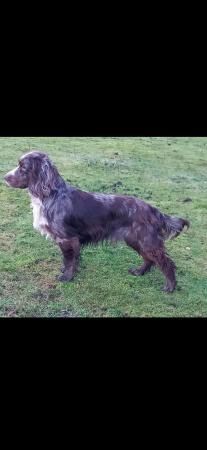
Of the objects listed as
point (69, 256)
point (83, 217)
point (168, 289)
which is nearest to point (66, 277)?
point (69, 256)

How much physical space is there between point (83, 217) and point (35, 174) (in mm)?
837

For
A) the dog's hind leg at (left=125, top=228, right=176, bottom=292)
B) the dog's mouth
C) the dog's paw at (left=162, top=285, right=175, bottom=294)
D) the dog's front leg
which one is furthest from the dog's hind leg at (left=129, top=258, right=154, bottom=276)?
the dog's mouth

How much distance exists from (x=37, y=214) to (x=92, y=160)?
16.6 ft

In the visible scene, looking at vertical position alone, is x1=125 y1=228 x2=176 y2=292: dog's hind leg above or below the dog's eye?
below

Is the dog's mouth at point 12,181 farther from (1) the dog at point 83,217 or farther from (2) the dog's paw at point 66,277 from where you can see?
(2) the dog's paw at point 66,277

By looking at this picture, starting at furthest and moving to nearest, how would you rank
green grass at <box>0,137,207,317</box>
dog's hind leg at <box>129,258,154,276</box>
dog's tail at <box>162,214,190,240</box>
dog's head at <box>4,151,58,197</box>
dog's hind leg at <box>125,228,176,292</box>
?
dog's hind leg at <box>129,258,154,276</box>
dog's tail at <box>162,214,190,240</box>
dog's hind leg at <box>125,228,176,292</box>
dog's head at <box>4,151,58,197</box>
green grass at <box>0,137,207,317</box>

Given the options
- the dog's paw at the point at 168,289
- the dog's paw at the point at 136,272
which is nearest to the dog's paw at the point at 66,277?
the dog's paw at the point at 136,272

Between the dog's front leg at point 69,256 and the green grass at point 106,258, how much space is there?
0.12m

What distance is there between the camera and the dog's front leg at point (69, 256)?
6.96 metres

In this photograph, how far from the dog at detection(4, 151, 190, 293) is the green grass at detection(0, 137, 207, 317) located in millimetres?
345

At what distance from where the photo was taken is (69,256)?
706cm

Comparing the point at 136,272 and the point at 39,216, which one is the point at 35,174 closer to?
the point at 39,216

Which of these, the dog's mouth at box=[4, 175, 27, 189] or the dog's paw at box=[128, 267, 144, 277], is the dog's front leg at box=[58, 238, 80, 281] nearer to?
the dog's paw at box=[128, 267, 144, 277]

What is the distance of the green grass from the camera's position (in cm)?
660
